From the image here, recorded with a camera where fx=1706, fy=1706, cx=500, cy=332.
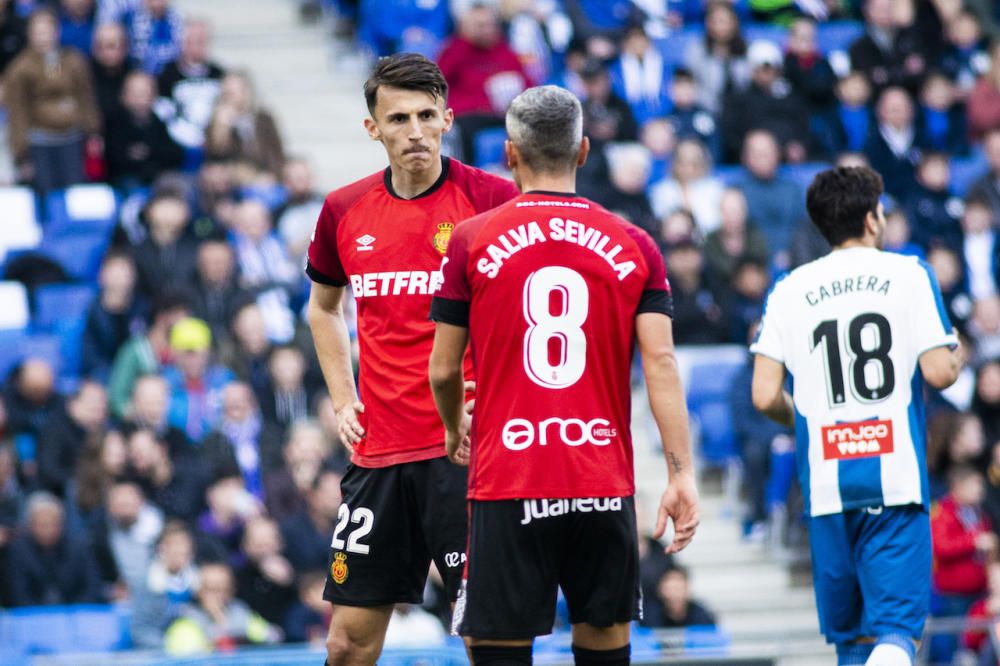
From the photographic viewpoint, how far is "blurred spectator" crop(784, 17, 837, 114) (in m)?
17.4

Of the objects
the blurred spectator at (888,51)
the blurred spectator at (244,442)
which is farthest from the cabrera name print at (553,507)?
the blurred spectator at (888,51)

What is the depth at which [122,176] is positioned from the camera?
15.4m

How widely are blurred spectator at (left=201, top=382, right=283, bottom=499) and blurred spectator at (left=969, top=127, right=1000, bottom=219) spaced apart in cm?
734

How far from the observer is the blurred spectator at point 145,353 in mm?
13273

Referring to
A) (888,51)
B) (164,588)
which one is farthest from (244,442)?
(888,51)

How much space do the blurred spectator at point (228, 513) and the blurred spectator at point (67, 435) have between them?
96cm

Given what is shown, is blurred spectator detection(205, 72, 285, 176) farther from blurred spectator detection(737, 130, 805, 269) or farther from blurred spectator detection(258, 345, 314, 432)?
blurred spectator detection(737, 130, 805, 269)

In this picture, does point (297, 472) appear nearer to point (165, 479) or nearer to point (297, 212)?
point (165, 479)

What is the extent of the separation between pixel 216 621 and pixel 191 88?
603 cm

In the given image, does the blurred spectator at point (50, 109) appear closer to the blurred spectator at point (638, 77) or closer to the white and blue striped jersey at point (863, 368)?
the blurred spectator at point (638, 77)

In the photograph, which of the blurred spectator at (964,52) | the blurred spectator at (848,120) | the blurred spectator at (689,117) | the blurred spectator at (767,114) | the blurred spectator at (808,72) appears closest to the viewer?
the blurred spectator at (689,117)

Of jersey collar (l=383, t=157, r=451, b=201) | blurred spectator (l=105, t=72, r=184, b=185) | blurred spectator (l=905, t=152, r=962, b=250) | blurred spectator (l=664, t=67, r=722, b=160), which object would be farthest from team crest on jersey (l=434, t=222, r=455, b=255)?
blurred spectator (l=905, t=152, r=962, b=250)

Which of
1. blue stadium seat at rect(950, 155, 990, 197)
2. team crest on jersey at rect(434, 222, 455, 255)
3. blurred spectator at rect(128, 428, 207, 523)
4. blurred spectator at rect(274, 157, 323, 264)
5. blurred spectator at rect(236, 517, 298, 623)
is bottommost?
blurred spectator at rect(236, 517, 298, 623)

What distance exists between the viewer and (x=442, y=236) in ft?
21.9
